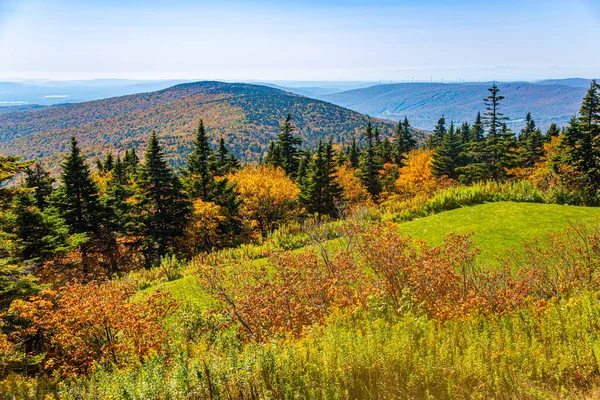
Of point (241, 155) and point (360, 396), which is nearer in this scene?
point (360, 396)

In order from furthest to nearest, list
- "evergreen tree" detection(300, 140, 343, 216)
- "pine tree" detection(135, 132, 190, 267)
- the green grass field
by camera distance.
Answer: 1. "evergreen tree" detection(300, 140, 343, 216)
2. "pine tree" detection(135, 132, 190, 267)
3. the green grass field

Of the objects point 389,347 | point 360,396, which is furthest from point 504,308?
point 360,396

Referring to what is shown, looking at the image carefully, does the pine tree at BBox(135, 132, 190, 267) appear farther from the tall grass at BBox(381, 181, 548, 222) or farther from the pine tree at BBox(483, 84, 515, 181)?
the pine tree at BBox(483, 84, 515, 181)

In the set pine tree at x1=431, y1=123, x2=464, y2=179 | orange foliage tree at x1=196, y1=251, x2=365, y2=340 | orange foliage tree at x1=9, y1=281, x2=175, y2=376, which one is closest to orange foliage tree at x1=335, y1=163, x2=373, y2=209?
pine tree at x1=431, y1=123, x2=464, y2=179

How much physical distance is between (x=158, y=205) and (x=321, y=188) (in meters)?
14.5

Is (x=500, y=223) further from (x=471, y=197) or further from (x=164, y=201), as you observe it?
(x=164, y=201)

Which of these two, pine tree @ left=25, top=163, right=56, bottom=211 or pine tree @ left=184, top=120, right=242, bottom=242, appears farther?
pine tree @ left=184, top=120, right=242, bottom=242

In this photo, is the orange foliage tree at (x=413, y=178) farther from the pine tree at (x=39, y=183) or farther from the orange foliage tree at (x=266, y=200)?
the pine tree at (x=39, y=183)

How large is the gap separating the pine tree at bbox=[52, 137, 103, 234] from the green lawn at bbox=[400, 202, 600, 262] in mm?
19861

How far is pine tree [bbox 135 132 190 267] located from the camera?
Result: 24.8 m

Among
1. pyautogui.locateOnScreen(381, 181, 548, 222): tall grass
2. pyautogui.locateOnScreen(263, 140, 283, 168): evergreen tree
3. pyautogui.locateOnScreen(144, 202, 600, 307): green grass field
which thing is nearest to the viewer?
pyautogui.locateOnScreen(144, 202, 600, 307): green grass field

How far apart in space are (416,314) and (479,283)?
1.37 m

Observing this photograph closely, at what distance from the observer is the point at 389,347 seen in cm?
412

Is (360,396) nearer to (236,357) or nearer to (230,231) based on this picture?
(236,357)
